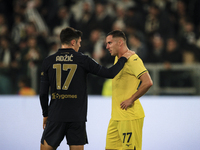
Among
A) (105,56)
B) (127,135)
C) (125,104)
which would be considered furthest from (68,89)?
(105,56)

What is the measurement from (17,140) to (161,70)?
3736mm

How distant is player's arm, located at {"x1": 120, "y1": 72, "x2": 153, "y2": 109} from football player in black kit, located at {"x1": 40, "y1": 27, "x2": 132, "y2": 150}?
0.26 meters

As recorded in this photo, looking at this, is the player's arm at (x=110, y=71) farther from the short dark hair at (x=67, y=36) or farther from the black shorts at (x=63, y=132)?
the black shorts at (x=63, y=132)

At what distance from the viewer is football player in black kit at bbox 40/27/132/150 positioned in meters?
2.98

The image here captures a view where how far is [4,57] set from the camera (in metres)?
8.55

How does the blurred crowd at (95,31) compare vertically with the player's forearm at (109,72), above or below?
above

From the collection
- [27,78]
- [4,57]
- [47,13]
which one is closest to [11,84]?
[27,78]

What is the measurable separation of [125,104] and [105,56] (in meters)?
4.37

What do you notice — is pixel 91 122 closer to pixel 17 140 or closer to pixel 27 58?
pixel 17 140

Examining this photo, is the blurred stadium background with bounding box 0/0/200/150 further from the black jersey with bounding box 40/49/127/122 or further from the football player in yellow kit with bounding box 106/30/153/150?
the black jersey with bounding box 40/49/127/122

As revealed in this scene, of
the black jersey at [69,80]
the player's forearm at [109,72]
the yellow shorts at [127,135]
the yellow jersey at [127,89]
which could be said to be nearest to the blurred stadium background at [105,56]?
the yellow shorts at [127,135]

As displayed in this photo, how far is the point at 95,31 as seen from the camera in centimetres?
834

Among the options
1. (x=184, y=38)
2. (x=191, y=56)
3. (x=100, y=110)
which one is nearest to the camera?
(x=100, y=110)

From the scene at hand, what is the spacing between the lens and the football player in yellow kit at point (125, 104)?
3195 mm
